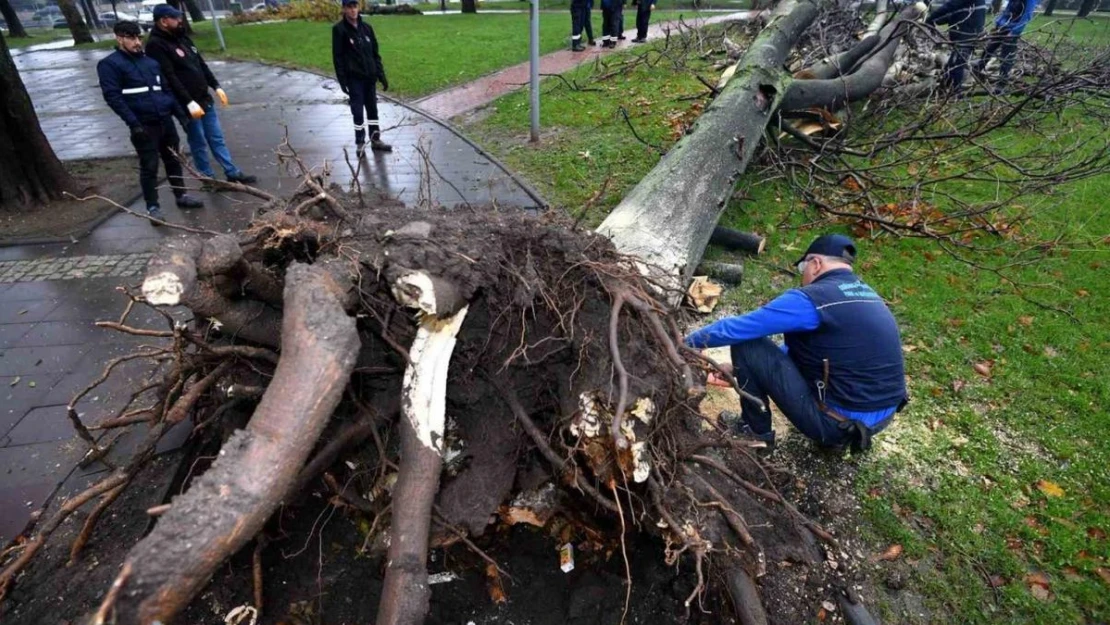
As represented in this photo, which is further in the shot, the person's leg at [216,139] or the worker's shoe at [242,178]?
the worker's shoe at [242,178]

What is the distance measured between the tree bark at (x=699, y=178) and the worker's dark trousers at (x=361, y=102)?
4.05 metres

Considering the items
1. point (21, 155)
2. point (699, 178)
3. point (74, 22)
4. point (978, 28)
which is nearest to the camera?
point (699, 178)

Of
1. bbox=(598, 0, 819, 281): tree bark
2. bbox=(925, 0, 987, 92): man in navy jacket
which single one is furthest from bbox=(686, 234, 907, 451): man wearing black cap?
bbox=(925, 0, 987, 92): man in navy jacket

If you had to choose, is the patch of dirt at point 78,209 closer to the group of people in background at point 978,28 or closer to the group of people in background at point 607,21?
the group of people in background at point 607,21

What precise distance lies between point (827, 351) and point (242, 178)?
6.40 meters

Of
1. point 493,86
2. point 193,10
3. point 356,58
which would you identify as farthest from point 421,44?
point 193,10

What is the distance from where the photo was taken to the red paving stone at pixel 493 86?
963cm

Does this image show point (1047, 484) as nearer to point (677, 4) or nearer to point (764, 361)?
point (764, 361)

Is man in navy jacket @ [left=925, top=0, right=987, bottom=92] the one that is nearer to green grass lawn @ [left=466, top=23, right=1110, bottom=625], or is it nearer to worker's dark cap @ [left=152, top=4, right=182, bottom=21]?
green grass lawn @ [left=466, top=23, right=1110, bottom=625]

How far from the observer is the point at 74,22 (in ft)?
61.9

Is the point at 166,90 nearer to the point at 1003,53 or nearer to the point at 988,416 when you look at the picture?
the point at 988,416

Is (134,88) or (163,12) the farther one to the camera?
(163,12)

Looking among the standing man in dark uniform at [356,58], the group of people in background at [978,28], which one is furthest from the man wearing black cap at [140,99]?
the group of people in background at [978,28]

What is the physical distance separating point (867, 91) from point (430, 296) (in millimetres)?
6991
